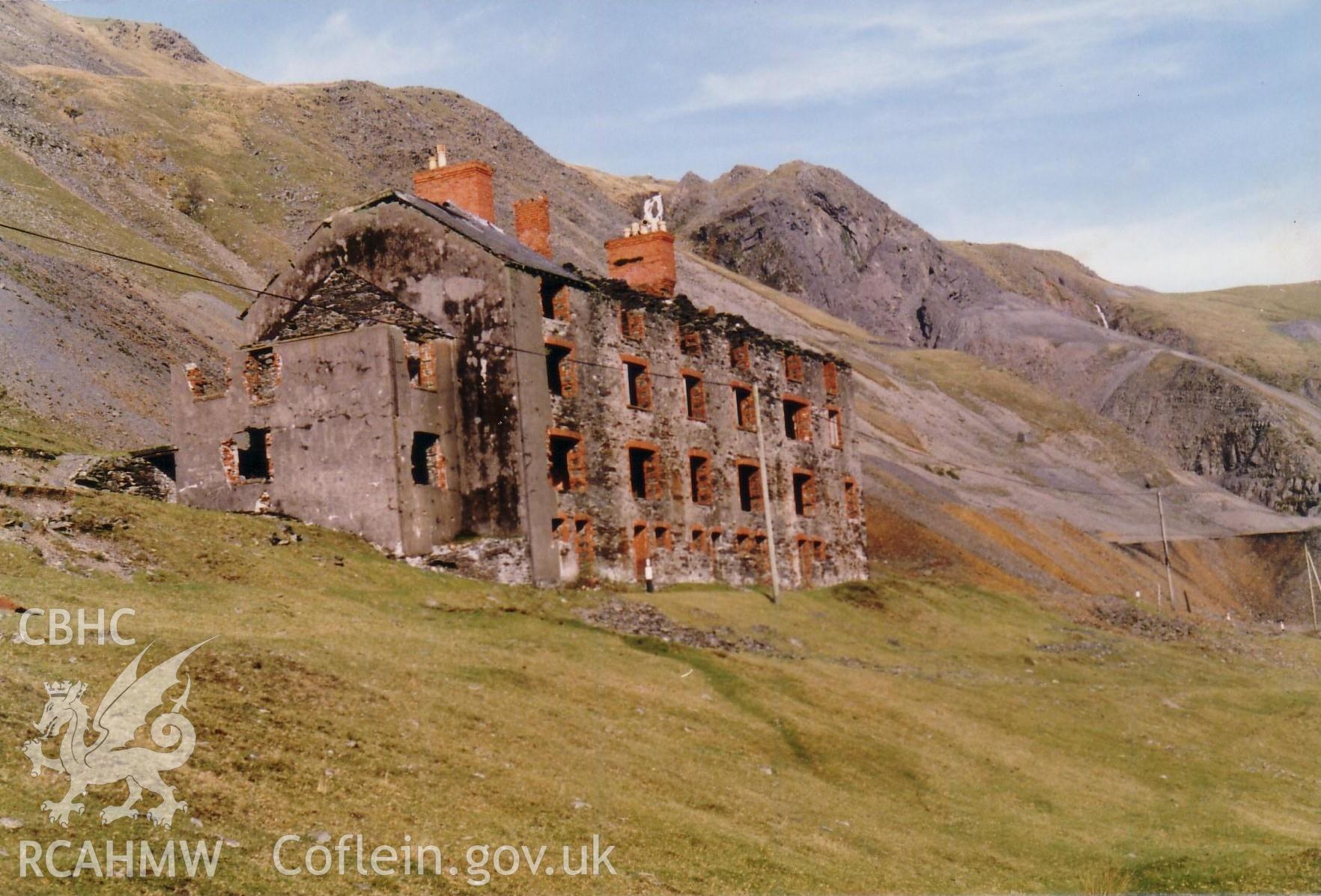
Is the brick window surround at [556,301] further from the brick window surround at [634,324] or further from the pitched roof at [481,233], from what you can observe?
the brick window surround at [634,324]

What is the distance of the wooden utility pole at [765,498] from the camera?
50875 millimetres

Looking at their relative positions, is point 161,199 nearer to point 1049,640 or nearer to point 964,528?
point 964,528

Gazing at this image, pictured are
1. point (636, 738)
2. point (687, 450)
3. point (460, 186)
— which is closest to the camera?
point (636, 738)

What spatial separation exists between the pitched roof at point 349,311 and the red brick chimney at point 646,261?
12.3m

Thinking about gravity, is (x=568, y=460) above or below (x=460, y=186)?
below

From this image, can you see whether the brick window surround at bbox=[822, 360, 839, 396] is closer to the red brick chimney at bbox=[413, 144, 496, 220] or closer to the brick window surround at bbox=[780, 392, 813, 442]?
the brick window surround at bbox=[780, 392, 813, 442]

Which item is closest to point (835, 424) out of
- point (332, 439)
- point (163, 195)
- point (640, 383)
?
point (640, 383)

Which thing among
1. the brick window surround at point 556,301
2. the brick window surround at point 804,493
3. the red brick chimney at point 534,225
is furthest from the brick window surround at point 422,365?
the brick window surround at point 804,493

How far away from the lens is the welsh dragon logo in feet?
55.8

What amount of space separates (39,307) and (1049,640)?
44.4 m

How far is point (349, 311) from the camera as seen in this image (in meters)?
44.5

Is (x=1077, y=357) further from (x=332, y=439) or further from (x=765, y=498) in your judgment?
(x=332, y=439)

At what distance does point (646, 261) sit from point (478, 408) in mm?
13833

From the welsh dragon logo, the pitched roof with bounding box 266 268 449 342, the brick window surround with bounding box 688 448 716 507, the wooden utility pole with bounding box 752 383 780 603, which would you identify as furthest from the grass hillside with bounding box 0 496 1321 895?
the pitched roof with bounding box 266 268 449 342
